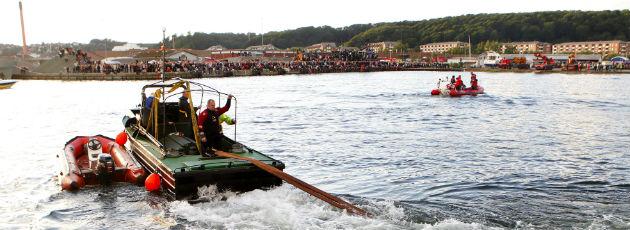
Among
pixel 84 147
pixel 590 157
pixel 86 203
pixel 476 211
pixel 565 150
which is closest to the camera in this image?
pixel 476 211

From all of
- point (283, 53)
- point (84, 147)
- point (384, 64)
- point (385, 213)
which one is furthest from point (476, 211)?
point (283, 53)

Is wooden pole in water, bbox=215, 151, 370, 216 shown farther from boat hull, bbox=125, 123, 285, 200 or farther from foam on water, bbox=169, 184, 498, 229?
boat hull, bbox=125, 123, 285, 200

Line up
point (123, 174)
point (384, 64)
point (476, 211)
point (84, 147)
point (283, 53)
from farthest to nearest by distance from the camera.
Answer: point (283, 53) < point (384, 64) < point (84, 147) < point (123, 174) < point (476, 211)

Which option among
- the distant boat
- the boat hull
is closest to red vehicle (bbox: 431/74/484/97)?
the boat hull

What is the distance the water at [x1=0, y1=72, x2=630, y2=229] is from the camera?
1426cm

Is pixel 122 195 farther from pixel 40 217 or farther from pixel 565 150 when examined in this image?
pixel 565 150

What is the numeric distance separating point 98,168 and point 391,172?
932 cm

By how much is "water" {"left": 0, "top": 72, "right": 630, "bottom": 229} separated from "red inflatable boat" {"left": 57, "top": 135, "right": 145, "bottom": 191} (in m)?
0.34

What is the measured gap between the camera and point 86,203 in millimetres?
Answer: 16500

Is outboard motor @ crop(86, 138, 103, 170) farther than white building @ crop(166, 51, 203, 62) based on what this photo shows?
No

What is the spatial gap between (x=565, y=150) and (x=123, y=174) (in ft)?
55.5

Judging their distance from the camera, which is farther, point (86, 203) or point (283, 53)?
point (283, 53)

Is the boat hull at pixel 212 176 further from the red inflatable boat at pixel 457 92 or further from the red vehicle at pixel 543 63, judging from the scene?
the red vehicle at pixel 543 63

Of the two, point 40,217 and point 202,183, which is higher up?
point 202,183
